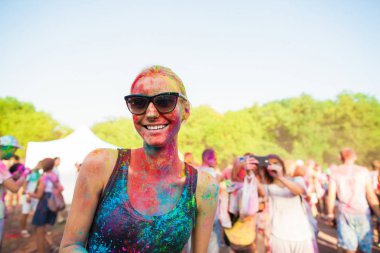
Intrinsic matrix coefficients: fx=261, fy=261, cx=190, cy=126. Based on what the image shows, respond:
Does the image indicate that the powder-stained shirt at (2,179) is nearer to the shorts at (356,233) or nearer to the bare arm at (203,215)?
the bare arm at (203,215)

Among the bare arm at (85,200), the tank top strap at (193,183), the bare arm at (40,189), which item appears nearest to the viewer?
the bare arm at (85,200)

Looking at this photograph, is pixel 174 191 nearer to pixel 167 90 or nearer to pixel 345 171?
pixel 167 90

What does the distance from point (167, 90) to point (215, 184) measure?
2.20ft

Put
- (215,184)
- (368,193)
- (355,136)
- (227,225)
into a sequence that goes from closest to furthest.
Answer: (215,184), (227,225), (368,193), (355,136)

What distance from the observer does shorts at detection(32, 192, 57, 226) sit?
18.7 feet

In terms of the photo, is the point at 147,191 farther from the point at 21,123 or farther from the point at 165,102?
the point at 21,123

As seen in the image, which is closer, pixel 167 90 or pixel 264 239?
pixel 167 90

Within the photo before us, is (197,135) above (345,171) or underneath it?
above

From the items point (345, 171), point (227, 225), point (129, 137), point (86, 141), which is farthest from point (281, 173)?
point (129, 137)

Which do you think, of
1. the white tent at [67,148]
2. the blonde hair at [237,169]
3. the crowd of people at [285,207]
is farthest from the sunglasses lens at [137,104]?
the white tent at [67,148]

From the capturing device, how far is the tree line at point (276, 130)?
30.2 meters

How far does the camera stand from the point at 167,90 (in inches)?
57.3

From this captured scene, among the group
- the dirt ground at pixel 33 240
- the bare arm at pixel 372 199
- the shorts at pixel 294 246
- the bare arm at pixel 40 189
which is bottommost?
the dirt ground at pixel 33 240

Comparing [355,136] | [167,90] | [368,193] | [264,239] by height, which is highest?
[355,136]
